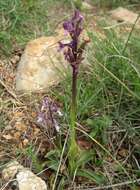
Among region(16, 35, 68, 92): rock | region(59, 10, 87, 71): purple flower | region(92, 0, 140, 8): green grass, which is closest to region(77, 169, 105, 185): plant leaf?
region(59, 10, 87, 71): purple flower

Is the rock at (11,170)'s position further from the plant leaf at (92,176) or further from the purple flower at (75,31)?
the purple flower at (75,31)

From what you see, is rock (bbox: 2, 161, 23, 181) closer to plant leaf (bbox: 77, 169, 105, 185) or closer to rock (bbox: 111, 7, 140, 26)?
plant leaf (bbox: 77, 169, 105, 185)

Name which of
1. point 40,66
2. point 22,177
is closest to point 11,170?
point 22,177

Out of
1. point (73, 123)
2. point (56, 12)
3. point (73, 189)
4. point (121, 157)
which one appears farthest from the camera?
point (56, 12)

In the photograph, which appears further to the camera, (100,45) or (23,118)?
(100,45)

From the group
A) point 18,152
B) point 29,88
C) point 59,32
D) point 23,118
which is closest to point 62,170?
point 18,152

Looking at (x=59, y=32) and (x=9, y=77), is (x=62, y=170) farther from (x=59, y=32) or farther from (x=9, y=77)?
(x=59, y=32)
